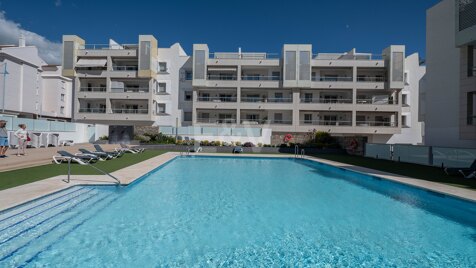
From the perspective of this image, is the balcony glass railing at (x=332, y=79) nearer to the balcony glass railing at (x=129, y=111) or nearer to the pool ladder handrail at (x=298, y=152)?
the pool ladder handrail at (x=298, y=152)

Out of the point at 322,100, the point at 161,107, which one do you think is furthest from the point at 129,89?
the point at 322,100

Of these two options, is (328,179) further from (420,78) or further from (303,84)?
(420,78)

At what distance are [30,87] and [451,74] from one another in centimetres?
5035

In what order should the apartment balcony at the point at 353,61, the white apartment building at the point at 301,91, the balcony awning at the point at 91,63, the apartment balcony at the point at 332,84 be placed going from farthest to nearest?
the balcony awning at the point at 91,63
the apartment balcony at the point at 353,61
the apartment balcony at the point at 332,84
the white apartment building at the point at 301,91

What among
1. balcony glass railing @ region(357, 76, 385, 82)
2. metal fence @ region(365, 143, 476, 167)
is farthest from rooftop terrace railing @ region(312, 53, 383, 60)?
metal fence @ region(365, 143, 476, 167)

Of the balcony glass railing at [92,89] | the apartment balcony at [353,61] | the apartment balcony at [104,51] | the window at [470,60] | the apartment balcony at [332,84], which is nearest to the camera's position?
the window at [470,60]

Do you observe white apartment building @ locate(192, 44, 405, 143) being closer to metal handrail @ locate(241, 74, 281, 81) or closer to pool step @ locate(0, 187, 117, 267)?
metal handrail @ locate(241, 74, 281, 81)

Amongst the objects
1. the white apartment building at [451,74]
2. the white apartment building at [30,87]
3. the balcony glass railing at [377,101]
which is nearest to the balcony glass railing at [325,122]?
the balcony glass railing at [377,101]

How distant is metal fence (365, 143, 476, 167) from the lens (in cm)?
1543

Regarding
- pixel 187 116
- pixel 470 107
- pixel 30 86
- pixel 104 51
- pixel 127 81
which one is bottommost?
pixel 470 107

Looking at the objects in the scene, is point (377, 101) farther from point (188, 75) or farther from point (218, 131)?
point (188, 75)

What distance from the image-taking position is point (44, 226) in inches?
244

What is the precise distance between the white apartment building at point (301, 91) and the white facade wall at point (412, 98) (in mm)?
3297

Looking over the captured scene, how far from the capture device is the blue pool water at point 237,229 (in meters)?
5.12
